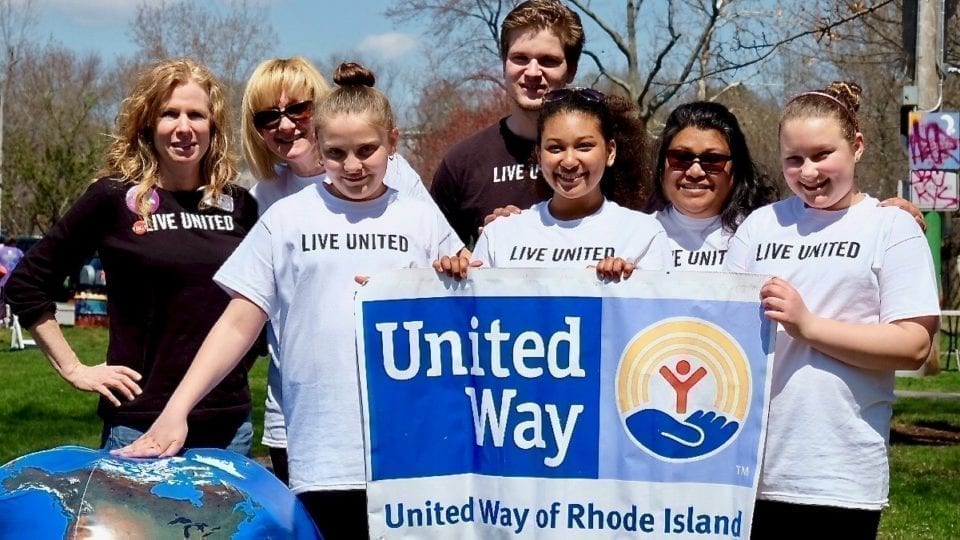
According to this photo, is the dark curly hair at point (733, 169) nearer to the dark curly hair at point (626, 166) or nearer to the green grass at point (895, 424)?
the dark curly hair at point (626, 166)

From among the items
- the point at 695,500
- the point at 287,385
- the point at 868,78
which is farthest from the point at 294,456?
the point at 868,78

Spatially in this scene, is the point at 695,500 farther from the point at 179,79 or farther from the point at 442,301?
the point at 179,79

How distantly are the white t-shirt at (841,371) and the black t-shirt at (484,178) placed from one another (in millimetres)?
1268

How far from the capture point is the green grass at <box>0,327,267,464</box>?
1116cm

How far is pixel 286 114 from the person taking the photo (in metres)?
4.53

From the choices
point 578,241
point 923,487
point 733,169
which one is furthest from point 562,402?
point 923,487

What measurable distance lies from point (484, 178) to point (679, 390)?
143 centimetres

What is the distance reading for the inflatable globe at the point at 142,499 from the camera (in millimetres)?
3244

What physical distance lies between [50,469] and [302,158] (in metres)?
1.55

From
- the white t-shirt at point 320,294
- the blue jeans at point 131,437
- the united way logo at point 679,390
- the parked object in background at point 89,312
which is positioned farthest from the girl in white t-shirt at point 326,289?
the parked object in background at point 89,312

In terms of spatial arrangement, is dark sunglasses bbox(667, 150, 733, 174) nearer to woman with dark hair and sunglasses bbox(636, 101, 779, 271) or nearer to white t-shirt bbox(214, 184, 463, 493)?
woman with dark hair and sunglasses bbox(636, 101, 779, 271)

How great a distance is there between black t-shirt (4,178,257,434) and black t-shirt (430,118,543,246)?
912 millimetres

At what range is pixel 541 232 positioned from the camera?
3.90 meters

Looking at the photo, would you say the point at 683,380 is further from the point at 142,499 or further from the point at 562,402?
the point at 142,499
